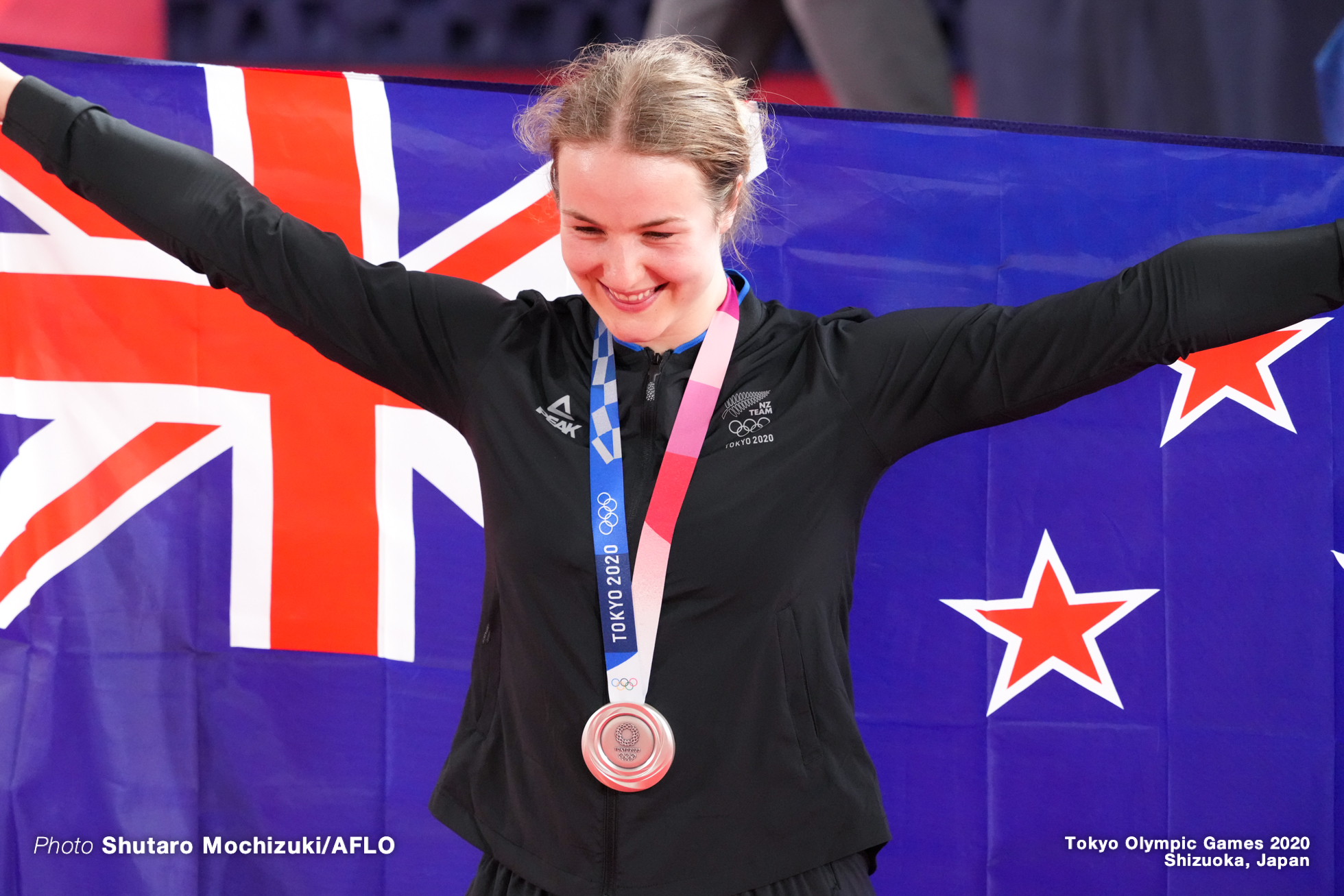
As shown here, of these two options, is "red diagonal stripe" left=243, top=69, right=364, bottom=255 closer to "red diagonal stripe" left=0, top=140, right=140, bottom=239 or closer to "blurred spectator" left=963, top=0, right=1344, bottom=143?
"red diagonal stripe" left=0, top=140, right=140, bottom=239

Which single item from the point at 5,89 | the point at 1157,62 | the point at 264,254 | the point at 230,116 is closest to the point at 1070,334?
the point at 264,254

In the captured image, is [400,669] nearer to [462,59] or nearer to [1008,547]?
[1008,547]

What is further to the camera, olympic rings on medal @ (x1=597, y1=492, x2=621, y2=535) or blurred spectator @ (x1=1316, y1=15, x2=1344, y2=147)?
blurred spectator @ (x1=1316, y1=15, x2=1344, y2=147)

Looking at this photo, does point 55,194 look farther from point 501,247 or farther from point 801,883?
point 801,883

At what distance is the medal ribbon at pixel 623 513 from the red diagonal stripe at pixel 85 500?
4.63 feet

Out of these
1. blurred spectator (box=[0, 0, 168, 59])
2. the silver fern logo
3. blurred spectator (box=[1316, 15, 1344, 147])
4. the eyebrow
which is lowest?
the silver fern logo

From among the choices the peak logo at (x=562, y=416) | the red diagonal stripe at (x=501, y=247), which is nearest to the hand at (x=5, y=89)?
the peak logo at (x=562, y=416)

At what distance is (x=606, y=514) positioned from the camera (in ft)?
4.68

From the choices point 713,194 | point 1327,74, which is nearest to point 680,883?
point 713,194

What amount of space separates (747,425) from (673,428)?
9 centimetres

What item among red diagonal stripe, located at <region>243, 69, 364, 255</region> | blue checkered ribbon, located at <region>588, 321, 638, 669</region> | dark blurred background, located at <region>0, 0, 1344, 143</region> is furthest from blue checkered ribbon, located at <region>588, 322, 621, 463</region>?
dark blurred background, located at <region>0, 0, 1344, 143</region>

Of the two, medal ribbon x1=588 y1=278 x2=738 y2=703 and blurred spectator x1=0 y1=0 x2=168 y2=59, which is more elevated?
blurred spectator x1=0 y1=0 x2=168 y2=59

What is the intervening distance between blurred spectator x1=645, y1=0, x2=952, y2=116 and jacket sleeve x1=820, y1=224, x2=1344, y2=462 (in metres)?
2.58

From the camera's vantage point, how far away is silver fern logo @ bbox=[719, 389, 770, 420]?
1.47 metres
